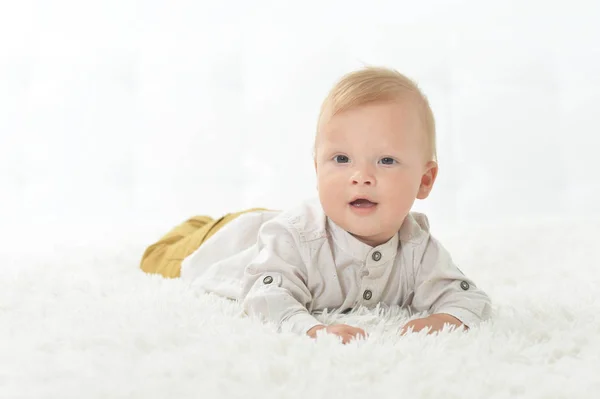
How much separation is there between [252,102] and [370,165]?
1.51 meters

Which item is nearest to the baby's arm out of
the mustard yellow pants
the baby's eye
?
the baby's eye

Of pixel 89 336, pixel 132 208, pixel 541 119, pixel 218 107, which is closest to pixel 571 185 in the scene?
pixel 541 119

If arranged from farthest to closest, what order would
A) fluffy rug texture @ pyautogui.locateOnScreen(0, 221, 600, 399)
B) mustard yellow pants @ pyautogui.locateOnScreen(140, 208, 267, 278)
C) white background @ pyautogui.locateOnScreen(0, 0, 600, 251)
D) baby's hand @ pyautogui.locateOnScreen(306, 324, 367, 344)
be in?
white background @ pyautogui.locateOnScreen(0, 0, 600, 251), mustard yellow pants @ pyautogui.locateOnScreen(140, 208, 267, 278), baby's hand @ pyautogui.locateOnScreen(306, 324, 367, 344), fluffy rug texture @ pyautogui.locateOnScreen(0, 221, 600, 399)

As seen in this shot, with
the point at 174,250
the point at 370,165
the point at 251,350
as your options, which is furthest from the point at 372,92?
the point at 174,250

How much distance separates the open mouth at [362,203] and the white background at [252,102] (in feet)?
4.06

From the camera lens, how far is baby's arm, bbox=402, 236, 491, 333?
43.1 inches

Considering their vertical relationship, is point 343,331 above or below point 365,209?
below

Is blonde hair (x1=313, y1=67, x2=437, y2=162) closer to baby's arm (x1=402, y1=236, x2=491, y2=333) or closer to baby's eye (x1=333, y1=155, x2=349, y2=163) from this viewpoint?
baby's eye (x1=333, y1=155, x2=349, y2=163)

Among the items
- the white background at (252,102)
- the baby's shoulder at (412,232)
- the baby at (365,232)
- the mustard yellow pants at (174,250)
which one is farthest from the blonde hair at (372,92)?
the white background at (252,102)

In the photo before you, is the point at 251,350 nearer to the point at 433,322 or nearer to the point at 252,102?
the point at 433,322

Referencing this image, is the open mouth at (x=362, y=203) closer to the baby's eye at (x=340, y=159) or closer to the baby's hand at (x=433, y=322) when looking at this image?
the baby's eye at (x=340, y=159)

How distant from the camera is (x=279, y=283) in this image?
1.10m

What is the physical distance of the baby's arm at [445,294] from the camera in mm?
1095

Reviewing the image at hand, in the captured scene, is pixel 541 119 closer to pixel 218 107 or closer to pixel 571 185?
pixel 571 185
